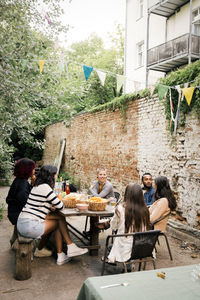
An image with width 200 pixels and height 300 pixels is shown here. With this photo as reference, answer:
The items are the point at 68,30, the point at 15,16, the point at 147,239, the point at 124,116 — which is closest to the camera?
the point at 147,239

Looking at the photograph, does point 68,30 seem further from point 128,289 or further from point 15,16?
point 128,289

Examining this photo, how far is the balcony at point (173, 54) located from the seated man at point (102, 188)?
7836 mm

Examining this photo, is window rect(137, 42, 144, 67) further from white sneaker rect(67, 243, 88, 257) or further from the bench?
the bench

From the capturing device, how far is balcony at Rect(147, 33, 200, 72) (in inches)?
406

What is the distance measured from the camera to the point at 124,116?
757 centimetres

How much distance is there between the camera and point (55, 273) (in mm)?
3469

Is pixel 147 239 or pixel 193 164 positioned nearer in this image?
pixel 147 239

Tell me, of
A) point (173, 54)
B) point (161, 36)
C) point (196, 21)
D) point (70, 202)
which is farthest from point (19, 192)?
point (161, 36)

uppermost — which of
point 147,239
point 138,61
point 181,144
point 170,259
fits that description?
point 138,61

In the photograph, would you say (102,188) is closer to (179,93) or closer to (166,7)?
(179,93)

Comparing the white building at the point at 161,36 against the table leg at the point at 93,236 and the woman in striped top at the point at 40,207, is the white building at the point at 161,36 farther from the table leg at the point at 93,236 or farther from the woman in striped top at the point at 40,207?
the woman in striped top at the point at 40,207

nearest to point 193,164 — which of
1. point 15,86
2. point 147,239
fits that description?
point 147,239

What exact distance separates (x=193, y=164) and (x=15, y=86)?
3922mm

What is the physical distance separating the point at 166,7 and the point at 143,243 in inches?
471
